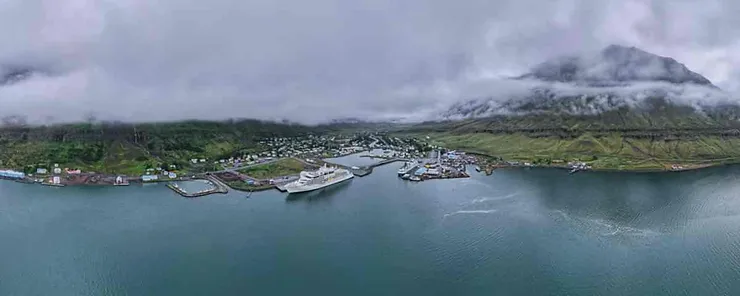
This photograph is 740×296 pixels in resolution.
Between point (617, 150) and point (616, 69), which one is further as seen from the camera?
point (616, 69)

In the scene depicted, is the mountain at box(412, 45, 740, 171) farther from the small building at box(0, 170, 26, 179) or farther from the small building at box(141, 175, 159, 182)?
the small building at box(0, 170, 26, 179)

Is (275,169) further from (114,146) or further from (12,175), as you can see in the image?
(12,175)

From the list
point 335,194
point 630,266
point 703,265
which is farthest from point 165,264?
point 703,265

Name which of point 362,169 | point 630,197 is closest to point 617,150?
point 630,197

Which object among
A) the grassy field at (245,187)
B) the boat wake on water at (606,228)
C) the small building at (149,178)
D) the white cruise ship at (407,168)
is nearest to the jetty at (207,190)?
the grassy field at (245,187)

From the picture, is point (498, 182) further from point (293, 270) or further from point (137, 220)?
point (137, 220)

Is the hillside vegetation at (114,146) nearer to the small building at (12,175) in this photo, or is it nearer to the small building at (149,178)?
the small building at (12,175)

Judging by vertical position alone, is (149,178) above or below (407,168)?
below
